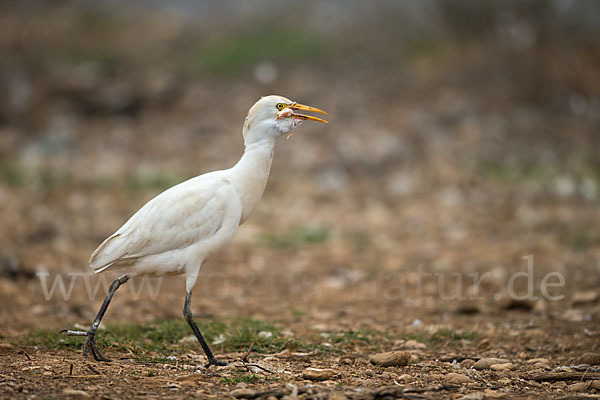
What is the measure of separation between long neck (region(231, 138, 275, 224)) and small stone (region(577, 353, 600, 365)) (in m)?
2.43

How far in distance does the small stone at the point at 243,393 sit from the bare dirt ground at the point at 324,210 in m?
0.01

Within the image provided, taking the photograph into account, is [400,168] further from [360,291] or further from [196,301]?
Result: [196,301]

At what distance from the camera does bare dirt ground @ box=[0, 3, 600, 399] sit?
4.34 m

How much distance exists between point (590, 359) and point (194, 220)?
2.78 metres

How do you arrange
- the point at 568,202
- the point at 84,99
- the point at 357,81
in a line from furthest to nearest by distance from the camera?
the point at 357,81, the point at 84,99, the point at 568,202

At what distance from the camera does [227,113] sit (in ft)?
46.3

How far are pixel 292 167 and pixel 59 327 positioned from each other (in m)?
6.90

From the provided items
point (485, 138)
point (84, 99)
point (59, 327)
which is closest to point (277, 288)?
point (59, 327)

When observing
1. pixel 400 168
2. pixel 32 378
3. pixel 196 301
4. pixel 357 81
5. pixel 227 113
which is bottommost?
pixel 32 378

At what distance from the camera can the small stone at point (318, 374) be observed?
3.90m

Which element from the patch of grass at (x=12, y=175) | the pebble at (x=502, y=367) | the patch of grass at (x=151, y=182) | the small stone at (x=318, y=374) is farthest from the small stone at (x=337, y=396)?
the patch of grass at (x=12, y=175)

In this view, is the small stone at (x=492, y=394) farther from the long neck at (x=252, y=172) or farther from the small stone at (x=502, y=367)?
the long neck at (x=252, y=172)

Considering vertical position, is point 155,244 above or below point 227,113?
below

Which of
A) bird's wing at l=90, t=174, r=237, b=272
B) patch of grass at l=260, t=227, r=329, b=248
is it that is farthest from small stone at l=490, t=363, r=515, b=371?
patch of grass at l=260, t=227, r=329, b=248
